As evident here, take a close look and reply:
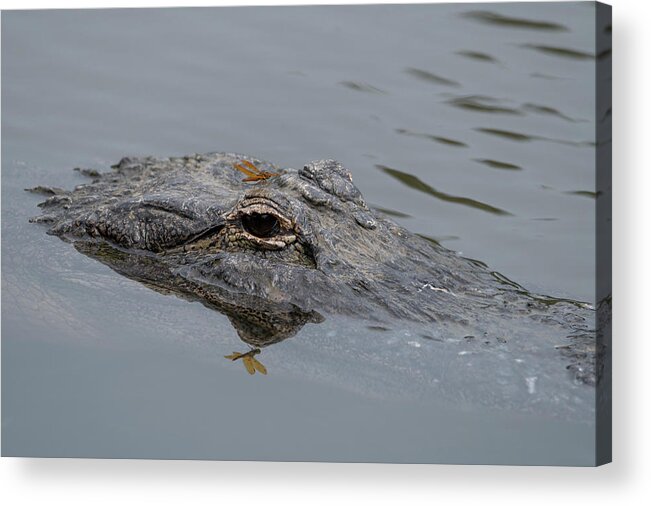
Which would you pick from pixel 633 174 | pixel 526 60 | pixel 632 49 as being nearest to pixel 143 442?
pixel 633 174

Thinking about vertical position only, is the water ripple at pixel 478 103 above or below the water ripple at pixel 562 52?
above

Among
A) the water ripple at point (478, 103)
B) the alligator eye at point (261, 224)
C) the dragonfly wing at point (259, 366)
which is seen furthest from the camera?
the water ripple at point (478, 103)

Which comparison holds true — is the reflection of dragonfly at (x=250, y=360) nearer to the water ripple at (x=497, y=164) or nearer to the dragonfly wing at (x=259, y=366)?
the dragonfly wing at (x=259, y=366)

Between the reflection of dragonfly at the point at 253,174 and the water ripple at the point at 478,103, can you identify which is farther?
the water ripple at the point at 478,103

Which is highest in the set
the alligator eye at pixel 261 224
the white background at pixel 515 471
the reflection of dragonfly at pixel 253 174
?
the reflection of dragonfly at pixel 253 174

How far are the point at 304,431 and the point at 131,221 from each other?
1542 millimetres

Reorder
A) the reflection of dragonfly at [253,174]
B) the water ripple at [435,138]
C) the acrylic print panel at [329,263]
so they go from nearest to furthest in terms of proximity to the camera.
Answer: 1. the acrylic print panel at [329,263]
2. the reflection of dragonfly at [253,174]
3. the water ripple at [435,138]

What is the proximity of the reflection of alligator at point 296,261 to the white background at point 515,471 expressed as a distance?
30cm

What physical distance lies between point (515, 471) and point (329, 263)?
4.33 ft

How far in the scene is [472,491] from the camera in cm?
497

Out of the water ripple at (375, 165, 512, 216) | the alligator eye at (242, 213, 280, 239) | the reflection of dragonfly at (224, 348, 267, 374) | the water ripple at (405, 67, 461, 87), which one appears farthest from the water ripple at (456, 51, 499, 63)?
the reflection of dragonfly at (224, 348, 267, 374)

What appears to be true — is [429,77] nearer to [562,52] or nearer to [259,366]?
[562,52]

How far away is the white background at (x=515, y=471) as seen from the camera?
496 centimetres

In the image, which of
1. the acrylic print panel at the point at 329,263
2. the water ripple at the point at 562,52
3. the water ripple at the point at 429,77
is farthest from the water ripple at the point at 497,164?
the water ripple at the point at 562,52
